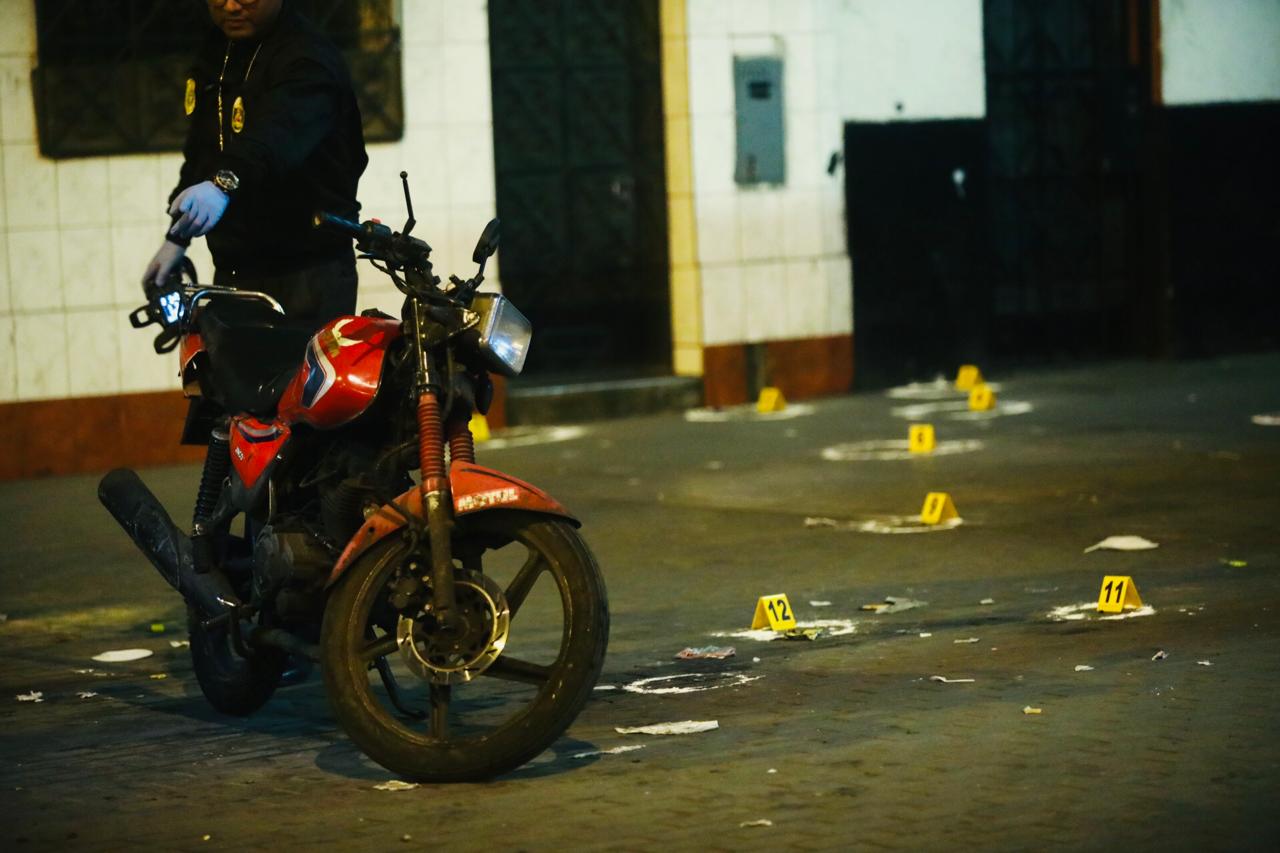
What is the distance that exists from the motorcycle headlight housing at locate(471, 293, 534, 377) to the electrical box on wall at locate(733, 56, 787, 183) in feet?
31.3

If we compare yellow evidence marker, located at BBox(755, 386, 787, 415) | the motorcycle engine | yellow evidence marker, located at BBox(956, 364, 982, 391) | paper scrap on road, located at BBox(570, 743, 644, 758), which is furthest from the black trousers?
yellow evidence marker, located at BBox(956, 364, 982, 391)

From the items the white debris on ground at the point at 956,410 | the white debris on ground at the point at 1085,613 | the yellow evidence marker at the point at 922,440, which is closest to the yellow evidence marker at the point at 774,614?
the white debris on ground at the point at 1085,613

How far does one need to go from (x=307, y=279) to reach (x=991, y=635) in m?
2.43

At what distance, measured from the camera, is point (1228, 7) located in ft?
56.8

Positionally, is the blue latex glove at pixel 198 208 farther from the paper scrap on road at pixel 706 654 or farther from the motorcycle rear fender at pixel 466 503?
the paper scrap on road at pixel 706 654

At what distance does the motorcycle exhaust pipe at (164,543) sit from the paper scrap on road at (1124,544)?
3.88 m

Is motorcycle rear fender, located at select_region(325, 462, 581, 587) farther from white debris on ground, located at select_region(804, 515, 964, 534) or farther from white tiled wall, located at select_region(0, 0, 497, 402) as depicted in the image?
white tiled wall, located at select_region(0, 0, 497, 402)

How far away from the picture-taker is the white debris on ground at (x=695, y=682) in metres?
6.77

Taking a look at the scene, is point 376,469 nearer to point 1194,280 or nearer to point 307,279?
point 307,279

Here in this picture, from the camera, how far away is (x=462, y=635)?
5652mm

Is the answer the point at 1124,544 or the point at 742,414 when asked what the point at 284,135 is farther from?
the point at 742,414

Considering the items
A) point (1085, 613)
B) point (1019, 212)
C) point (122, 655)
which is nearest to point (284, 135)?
point (122, 655)

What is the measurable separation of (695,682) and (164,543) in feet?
5.23

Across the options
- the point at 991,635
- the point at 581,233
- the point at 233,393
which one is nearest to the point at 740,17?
the point at 581,233
